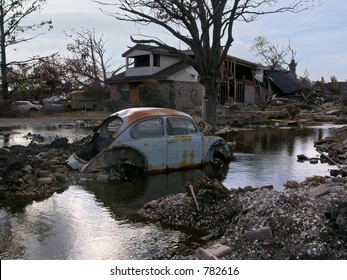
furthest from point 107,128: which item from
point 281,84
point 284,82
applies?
point 284,82

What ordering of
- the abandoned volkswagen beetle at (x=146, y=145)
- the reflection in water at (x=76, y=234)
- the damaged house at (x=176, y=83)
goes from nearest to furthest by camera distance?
1. the reflection in water at (x=76, y=234)
2. the abandoned volkswagen beetle at (x=146, y=145)
3. the damaged house at (x=176, y=83)

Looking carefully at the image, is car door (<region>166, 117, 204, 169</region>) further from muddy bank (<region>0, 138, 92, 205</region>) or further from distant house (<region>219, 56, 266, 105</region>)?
distant house (<region>219, 56, 266, 105</region>)

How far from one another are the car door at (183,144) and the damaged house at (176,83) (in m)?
25.4

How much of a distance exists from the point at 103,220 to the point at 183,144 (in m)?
4.12

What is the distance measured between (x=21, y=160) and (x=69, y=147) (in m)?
3.74

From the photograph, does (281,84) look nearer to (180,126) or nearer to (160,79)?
(160,79)

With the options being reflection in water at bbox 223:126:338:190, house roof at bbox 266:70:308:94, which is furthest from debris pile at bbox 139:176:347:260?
house roof at bbox 266:70:308:94

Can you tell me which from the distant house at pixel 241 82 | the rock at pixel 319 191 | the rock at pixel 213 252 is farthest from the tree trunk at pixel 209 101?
the distant house at pixel 241 82

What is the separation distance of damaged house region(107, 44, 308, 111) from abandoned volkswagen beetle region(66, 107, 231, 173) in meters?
25.5

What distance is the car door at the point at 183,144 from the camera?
422 inches

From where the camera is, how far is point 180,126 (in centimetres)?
1103

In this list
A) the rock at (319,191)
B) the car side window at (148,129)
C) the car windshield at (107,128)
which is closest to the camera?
the rock at (319,191)

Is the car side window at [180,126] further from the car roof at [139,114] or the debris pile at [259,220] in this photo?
the debris pile at [259,220]

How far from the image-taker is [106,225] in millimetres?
6992
